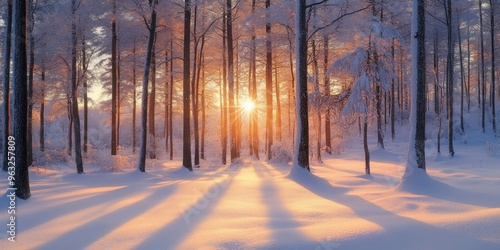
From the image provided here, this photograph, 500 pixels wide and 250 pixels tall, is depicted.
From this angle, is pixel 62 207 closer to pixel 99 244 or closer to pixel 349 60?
pixel 99 244

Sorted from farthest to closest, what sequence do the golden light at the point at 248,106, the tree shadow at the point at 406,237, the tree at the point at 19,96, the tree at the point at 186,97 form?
the golden light at the point at 248,106, the tree at the point at 186,97, the tree at the point at 19,96, the tree shadow at the point at 406,237

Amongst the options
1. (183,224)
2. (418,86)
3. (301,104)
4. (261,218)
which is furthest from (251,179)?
(418,86)

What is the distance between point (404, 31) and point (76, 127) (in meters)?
22.0

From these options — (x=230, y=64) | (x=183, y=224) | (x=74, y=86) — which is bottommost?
(x=183, y=224)

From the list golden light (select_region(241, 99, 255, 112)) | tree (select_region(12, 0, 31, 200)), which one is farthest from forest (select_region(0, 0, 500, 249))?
golden light (select_region(241, 99, 255, 112))

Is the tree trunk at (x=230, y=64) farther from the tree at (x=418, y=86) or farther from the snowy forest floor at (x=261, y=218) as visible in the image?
the tree at (x=418, y=86)

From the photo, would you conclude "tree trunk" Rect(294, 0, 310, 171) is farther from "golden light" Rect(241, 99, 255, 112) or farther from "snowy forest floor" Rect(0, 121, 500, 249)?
"golden light" Rect(241, 99, 255, 112)

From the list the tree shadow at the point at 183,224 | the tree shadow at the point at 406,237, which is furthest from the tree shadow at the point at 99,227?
the tree shadow at the point at 406,237

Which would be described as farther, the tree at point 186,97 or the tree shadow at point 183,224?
the tree at point 186,97

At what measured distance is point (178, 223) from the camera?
4.45m

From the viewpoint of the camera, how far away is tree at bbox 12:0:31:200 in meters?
5.75

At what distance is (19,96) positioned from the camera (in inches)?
229

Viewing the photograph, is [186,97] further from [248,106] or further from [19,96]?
[248,106]

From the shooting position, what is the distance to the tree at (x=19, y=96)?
226 inches
